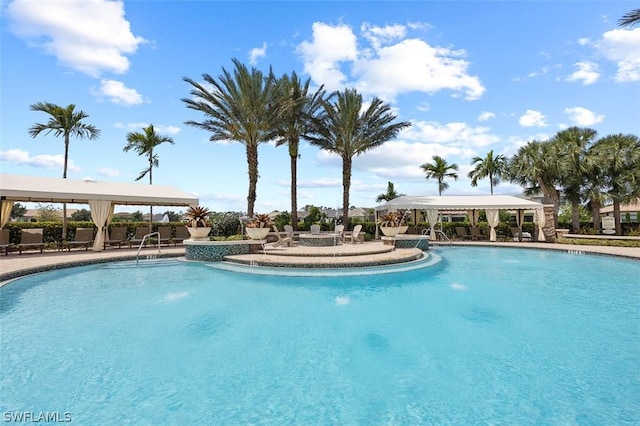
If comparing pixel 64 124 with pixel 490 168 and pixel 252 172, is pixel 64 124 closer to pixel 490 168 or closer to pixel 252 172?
pixel 252 172

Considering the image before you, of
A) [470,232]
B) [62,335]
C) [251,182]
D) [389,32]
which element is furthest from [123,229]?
[470,232]

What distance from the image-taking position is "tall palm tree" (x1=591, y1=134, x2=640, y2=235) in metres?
25.3

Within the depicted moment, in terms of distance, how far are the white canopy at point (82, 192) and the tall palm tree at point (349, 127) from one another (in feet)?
34.8

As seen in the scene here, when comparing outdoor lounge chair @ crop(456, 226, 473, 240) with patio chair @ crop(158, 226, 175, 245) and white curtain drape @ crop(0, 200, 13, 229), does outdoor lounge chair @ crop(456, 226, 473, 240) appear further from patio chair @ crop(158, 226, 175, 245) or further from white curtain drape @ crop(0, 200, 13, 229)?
white curtain drape @ crop(0, 200, 13, 229)

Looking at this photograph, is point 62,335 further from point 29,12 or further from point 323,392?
point 29,12

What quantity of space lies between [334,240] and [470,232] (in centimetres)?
1305

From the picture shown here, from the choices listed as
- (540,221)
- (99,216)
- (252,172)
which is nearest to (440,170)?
(540,221)

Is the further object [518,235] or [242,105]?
[518,235]

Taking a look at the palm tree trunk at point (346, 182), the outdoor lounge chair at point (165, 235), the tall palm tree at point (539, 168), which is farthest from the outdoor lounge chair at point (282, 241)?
the tall palm tree at point (539, 168)

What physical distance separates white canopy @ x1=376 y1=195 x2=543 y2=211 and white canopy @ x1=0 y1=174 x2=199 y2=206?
14342 mm

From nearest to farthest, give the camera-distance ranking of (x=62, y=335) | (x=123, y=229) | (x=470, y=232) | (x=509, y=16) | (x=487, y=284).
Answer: (x=62, y=335)
(x=487, y=284)
(x=509, y=16)
(x=123, y=229)
(x=470, y=232)

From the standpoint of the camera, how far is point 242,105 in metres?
19.5

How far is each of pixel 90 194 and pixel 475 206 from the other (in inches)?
907

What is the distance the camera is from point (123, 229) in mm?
16859
